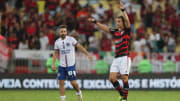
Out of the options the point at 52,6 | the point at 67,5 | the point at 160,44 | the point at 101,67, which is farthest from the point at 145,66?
the point at 52,6

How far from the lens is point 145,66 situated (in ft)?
60.4

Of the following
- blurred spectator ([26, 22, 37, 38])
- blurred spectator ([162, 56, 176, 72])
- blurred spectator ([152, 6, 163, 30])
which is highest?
blurred spectator ([152, 6, 163, 30])

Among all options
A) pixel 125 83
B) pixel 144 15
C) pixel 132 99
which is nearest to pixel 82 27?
pixel 144 15

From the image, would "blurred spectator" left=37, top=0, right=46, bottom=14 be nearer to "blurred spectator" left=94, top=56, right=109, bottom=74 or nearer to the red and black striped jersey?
"blurred spectator" left=94, top=56, right=109, bottom=74

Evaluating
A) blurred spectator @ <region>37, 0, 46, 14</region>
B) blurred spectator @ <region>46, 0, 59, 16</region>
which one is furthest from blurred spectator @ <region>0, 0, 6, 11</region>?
blurred spectator @ <region>46, 0, 59, 16</region>

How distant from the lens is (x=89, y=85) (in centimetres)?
1823

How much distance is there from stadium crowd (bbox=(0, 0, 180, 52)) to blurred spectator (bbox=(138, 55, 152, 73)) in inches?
83.3

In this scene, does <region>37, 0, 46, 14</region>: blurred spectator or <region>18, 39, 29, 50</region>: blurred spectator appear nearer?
<region>18, 39, 29, 50</region>: blurred spectator

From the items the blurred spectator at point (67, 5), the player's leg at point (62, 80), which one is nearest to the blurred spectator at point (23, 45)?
the blurred spectator at point (67, 5)

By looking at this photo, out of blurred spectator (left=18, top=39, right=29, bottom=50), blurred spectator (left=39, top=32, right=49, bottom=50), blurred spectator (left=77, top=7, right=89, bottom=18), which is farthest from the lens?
blurred spectator (left=77, top=7, right=89, bottom=18)

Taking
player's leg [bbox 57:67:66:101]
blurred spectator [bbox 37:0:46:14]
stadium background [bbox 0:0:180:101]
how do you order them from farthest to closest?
1. blurred spectator [bbox 37:0:46:14]
2. stadium background [bbox 0:0:180:101]
3. player's leg [bbox 57:67:66:101]

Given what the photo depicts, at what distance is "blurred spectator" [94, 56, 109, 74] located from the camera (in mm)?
18156

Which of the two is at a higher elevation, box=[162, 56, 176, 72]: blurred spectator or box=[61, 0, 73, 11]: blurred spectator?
box=[61, 0, 73, 11]: blurred spectator

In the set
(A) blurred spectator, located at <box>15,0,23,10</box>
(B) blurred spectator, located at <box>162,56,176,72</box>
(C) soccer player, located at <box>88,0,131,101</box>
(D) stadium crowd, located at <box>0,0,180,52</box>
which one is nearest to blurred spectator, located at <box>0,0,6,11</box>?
(D) stadium crowd, located at <box>0,0,180,52</box>
